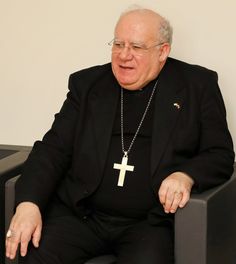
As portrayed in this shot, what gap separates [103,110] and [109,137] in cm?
15

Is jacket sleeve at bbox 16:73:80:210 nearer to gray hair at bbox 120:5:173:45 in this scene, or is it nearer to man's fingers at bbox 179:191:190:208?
gray hair at bbox 120:5:173:45

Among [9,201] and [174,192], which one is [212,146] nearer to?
[174,192]

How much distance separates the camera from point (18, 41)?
3.54 metres

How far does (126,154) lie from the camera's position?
8.93 feet

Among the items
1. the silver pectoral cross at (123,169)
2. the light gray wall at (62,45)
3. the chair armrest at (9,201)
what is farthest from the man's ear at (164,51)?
the chair armrest at (9,201)

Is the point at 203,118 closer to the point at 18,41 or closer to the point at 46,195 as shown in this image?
the point at 46,195

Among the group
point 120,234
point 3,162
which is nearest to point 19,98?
point 3,162

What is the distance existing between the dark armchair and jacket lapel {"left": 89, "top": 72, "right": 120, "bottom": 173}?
44cm

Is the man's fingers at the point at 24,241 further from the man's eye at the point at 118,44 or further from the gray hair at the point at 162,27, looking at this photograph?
the gray hair at the point at 162,27

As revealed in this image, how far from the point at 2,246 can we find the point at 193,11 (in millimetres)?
1528

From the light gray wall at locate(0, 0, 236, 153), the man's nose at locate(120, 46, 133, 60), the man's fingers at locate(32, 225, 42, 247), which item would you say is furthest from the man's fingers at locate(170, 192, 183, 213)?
the light gray wall at locate(0, 0, 236, 153)

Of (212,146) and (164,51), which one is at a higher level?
(164,51)

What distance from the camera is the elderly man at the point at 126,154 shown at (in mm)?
2590

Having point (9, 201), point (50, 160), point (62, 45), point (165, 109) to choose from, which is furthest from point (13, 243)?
point (62, 45)
